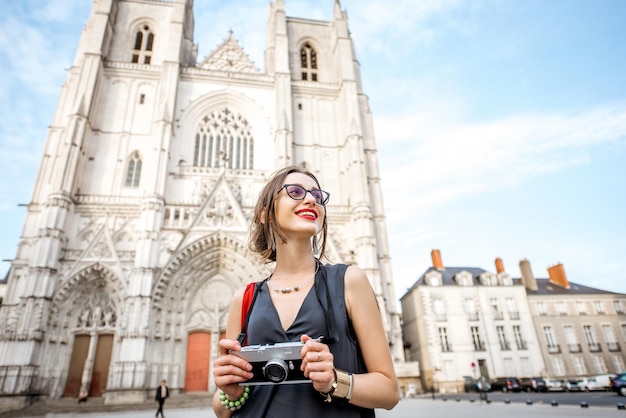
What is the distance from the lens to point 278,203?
1.46 meters

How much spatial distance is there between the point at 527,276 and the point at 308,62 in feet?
70.3

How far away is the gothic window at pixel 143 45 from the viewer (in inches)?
854

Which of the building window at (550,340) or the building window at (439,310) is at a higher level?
the building window at (439,310)

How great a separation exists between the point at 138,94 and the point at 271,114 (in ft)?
24.5

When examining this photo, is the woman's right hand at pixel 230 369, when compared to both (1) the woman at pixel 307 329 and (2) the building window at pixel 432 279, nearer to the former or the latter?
(1) the woman at pixel 307 329

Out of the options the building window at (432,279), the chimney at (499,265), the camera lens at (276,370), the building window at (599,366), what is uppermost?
the chimney at (499,265)

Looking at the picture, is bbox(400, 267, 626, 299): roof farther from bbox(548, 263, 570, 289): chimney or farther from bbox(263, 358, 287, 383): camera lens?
bbox(263, 358, 287, 383): camera lens

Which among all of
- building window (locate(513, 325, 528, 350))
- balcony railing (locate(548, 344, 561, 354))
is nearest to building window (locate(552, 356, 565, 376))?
balcony railing (locate(548, 344, 561, 354))

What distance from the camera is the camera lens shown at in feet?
2.93

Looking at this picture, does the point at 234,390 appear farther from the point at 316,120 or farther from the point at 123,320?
the point at 316,120

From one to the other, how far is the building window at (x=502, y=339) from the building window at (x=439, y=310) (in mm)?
3576

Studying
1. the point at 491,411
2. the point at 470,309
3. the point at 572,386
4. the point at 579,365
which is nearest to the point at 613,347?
the point at 579,365

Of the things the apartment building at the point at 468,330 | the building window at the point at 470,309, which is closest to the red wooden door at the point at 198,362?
the apartment building at the point at 468,330

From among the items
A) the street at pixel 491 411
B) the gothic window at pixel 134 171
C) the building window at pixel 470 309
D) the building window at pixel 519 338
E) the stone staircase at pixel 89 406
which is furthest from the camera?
the building window at pixel 470 309
